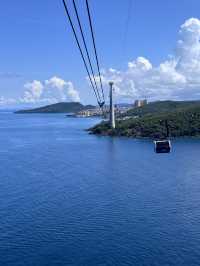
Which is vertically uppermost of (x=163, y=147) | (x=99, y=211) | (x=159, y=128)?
(x=163, y=147)

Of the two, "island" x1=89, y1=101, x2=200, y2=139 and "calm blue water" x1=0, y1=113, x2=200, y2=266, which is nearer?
"calm blue water" x1=0, y1=113, x2=200, y2=266

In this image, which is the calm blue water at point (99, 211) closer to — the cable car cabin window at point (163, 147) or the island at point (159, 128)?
the cable car cabin window at point (163, 147)

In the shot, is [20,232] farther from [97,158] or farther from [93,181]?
[97,158]

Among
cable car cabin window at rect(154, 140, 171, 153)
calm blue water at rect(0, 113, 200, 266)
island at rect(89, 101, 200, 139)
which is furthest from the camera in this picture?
island at rect(89, 101, 200, 139)

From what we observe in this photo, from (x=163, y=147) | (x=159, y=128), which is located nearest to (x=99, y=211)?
(x=163, y=147)

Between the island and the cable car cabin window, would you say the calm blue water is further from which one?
the island

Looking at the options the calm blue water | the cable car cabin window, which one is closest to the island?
the calm blue water

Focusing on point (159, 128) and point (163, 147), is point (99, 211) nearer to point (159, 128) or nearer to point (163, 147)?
point (163, 147)

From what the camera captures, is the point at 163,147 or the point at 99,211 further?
the point at 99,211

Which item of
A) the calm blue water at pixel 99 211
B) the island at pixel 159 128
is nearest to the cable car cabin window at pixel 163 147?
the calm blue water at pixel 99 211
